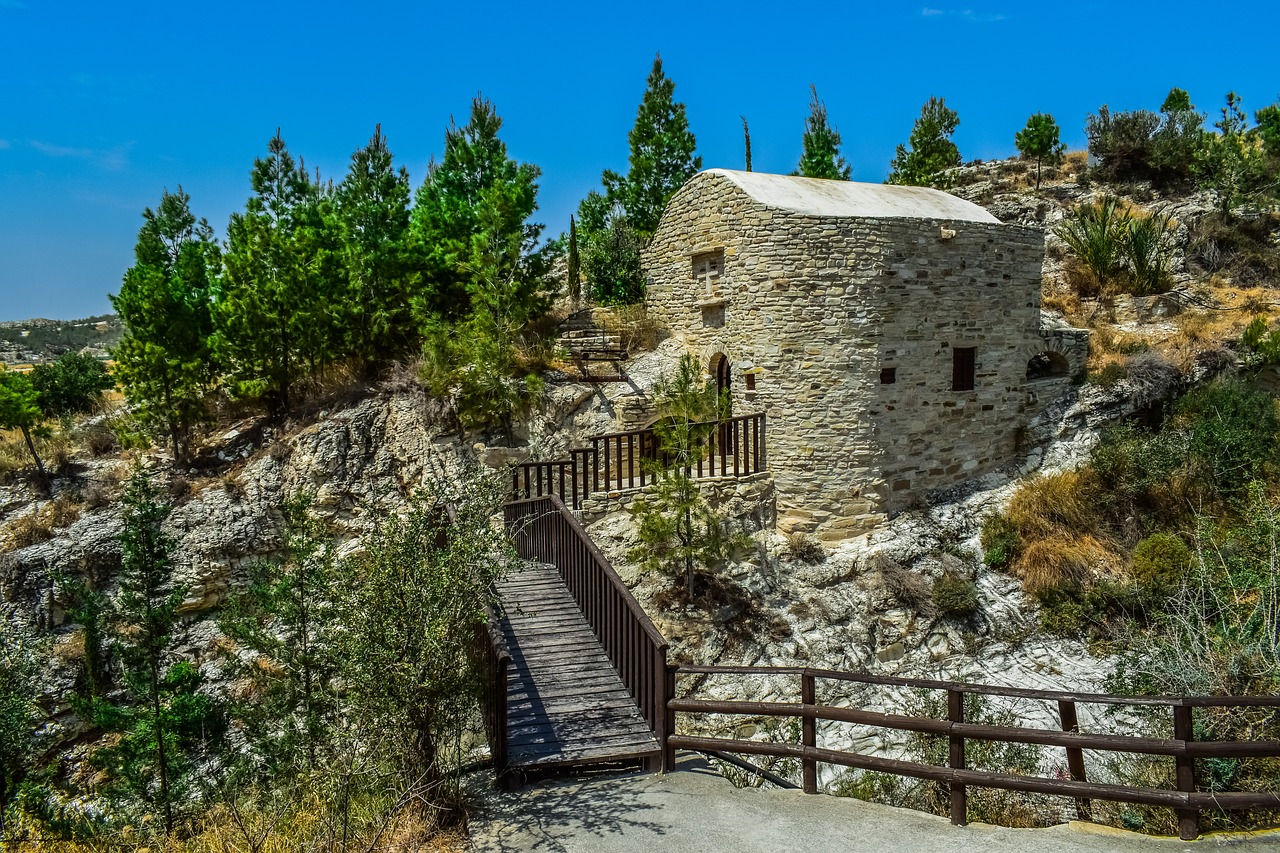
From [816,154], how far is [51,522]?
22072mm

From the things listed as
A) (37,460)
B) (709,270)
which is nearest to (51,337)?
(37,460)

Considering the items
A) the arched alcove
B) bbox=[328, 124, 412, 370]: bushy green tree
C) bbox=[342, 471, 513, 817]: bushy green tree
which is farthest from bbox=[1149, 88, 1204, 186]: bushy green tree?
bbox=[342, 471, 513, 817]: bushy green tree

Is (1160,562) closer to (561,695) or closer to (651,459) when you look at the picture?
(651,459)

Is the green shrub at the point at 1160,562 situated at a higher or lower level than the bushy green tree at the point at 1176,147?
lower

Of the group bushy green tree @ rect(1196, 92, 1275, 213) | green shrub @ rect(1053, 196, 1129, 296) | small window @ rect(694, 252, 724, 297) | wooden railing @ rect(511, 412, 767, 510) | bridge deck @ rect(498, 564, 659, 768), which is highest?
bushy green tree @ rect(1196, 92, 1275, 213)

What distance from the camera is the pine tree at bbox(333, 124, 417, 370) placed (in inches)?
653

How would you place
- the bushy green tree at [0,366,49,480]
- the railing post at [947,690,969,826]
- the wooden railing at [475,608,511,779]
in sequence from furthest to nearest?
the bushy green tree at [0,366,49,480] < the wooden railing at [475,608,511,779] < the railing post at [947,690,969,826]

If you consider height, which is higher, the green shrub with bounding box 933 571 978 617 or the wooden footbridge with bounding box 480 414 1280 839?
the wooden footbridge with bounding box 480 414 1280 839

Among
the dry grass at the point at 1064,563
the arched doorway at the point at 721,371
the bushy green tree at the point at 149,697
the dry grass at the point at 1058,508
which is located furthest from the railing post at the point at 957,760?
the arched doorway at the point at 721,371

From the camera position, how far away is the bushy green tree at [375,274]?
16.6 m

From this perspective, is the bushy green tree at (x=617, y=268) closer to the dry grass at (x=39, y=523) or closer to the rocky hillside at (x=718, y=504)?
the rocky hillside at (x=718, y=504)

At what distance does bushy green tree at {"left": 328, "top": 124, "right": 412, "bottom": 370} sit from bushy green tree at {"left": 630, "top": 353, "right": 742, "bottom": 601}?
7.14 metres

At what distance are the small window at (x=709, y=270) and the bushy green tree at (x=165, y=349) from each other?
34.8ft

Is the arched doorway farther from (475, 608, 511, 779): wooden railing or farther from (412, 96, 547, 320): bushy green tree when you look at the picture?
(475, 608, 511, 779): wooden railing
